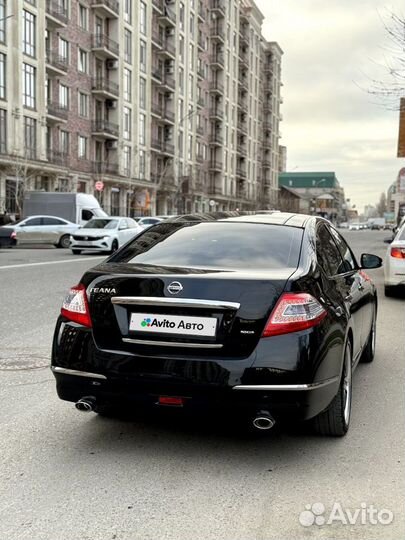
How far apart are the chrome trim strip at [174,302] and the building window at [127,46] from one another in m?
54.1

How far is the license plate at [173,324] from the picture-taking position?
341cm

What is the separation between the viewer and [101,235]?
2242 cm

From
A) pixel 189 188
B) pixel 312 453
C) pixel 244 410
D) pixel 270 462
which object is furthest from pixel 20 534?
pixel 189 188

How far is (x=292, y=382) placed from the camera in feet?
10.9

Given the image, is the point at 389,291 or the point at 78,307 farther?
the point at 389,291

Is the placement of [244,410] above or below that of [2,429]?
above

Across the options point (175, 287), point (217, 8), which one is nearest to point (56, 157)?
point (175, 287)

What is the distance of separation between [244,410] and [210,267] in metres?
0.96

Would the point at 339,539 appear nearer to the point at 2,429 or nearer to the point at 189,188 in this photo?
the point at 2,429

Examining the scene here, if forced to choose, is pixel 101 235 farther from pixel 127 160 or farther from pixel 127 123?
pixel 127 123

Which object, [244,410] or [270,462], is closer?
[244,410]

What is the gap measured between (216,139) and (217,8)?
16.8 m

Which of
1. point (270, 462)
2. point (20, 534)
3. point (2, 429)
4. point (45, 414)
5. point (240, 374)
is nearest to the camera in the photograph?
point (20, 534)

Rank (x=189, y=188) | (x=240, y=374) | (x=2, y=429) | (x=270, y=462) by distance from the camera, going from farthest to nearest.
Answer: (x=189, y=188) < (x=2, y=429) < (x=270, y=462) < (x=240, y=374)
